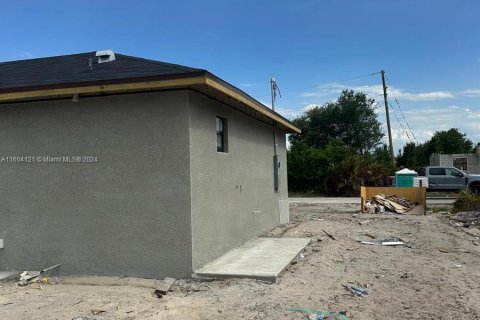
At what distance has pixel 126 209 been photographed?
8125 millimetres

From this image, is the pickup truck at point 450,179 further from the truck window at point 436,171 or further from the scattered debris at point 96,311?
the scattered debris at point 96,311

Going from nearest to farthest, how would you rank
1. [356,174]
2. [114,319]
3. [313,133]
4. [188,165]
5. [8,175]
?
[114,319] < [188,165] < [8,175] < [356,174] < [313,133]

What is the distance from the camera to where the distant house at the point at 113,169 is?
7.84m

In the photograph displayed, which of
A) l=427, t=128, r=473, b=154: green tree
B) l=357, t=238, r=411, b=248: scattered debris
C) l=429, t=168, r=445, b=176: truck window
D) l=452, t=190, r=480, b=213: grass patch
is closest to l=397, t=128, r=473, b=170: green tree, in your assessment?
l=427, t=128, r=473, b=154: green tree

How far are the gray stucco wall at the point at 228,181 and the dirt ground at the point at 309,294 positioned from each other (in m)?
1.32

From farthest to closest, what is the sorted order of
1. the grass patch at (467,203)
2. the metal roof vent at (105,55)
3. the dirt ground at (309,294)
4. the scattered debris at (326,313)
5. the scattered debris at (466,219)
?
the grass patch at (467,203) → the scattered debris at (466,219) → the metal roof vent at (105,55) → the dirt ground at (309,294) → the scattered debris at (326,313)

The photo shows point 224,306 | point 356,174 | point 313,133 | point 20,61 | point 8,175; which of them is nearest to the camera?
point 224,306

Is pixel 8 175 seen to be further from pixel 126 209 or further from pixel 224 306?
pixel 224 306

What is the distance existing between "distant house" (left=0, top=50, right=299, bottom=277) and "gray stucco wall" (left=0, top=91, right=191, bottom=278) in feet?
0.06

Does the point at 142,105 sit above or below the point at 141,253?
above

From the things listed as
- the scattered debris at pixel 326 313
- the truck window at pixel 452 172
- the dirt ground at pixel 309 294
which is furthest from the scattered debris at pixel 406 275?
the truck window at pixel 452 172

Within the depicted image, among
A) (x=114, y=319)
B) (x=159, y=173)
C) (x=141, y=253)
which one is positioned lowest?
(x=114, y=319)

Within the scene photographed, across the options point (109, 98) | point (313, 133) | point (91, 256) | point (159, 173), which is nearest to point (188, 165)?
point (159, 173)

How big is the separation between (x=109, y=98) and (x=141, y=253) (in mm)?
2773
